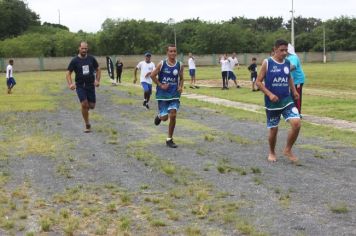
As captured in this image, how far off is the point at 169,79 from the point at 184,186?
12.4 feet

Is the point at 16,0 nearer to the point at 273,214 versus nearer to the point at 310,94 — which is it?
the point at 310,94

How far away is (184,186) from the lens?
7.12m

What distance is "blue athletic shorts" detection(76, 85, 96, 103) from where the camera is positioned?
40.9 feet

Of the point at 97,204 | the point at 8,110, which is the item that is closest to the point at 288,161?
the point at 97,204

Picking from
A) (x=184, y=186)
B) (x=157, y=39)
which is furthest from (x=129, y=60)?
(x=184, y=186)

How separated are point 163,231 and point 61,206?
1451mm

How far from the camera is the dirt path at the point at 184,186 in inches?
219

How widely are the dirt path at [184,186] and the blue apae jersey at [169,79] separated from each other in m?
0.90

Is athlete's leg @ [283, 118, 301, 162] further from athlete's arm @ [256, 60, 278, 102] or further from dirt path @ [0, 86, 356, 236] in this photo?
athlete's arm @ [256, 60, 278, 102]

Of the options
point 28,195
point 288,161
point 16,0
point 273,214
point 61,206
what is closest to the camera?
point 273,214

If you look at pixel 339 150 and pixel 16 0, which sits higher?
pixel 16 0

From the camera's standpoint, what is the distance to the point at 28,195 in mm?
6777

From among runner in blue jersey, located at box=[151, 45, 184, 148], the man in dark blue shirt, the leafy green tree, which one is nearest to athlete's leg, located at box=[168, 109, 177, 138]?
runner in blue jersey, located at box=[151, 45, 184, 148]

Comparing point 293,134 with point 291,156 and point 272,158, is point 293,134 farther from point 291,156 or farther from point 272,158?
point 272,158
